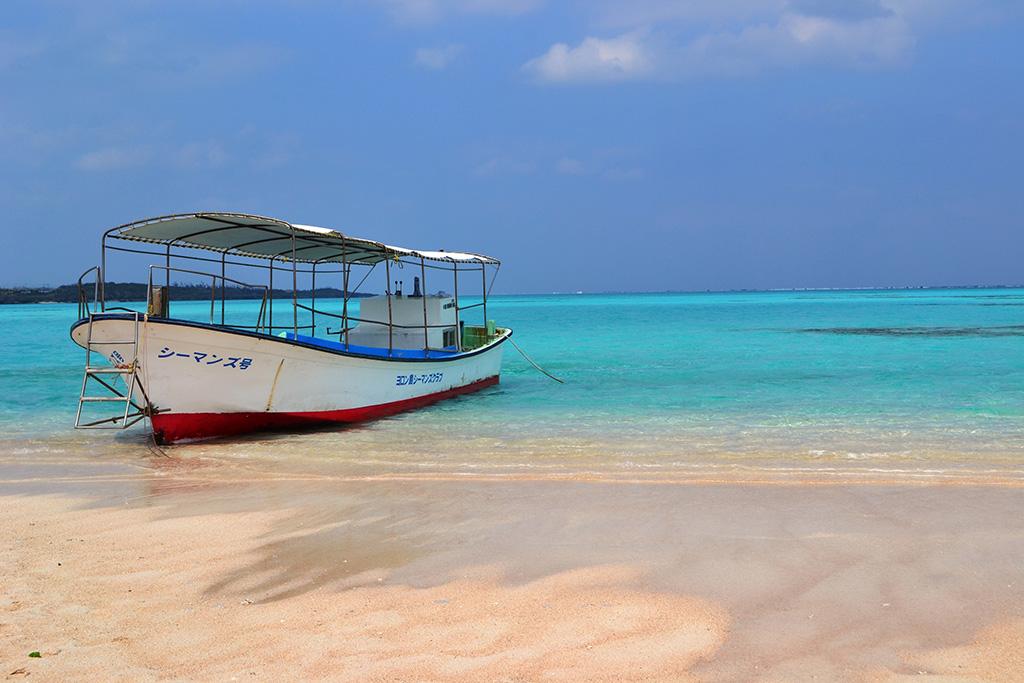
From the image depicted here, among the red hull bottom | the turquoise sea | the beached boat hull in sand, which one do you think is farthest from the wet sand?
the red hull bottom

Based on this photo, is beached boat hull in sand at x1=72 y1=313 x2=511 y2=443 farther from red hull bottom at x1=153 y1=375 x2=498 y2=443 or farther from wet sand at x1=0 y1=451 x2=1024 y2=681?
wet sand at x1=0 y1=451 x2=1024 y2=681

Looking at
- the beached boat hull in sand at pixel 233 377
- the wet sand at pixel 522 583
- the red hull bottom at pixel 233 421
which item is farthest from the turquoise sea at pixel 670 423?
the wet sand at pixel 522 583

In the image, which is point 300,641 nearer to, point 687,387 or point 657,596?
point 657,596

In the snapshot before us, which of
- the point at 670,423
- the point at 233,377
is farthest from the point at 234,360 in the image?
the point at 670,423

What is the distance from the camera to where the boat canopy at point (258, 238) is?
1062cm

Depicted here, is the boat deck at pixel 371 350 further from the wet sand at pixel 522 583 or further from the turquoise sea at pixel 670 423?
the wet sand at pixel 522 583

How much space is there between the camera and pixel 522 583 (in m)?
4.94

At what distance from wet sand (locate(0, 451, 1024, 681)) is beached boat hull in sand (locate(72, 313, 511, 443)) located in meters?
2.88

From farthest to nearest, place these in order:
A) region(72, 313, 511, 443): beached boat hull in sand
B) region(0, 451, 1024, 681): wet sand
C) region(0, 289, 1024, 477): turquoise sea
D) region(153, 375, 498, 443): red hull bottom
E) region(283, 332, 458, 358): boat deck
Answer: region(283, 332, 458, 358): boat deck < region(153, 375, 498, 443): red hull bottom < region(72, 313, 511, 443): beached boat hull in sand < region(0, 289, 1024, 477): turquoise sea < region(0, 451, 1024, 681): wet sand

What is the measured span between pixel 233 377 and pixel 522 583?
692 cm

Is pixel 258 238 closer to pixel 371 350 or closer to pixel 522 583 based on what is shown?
pixel 371 350

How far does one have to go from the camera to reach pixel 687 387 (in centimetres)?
1706

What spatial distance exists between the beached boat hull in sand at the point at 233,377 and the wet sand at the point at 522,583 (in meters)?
2.88

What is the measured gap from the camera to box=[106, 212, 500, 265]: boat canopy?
1062 centimetres
